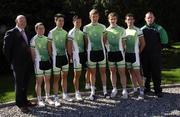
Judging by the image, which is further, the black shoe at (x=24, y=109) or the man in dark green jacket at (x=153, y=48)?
the man in dark green jacket at (x=153, y=48)

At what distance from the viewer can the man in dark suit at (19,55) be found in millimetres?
9484

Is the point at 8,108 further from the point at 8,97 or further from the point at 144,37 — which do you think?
the point at 144,37

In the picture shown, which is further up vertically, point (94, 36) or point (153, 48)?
point (94, 36)

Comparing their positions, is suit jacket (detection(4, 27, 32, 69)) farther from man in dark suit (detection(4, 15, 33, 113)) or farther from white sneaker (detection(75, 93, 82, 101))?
white sneaker (detection(75, 93, 82, 101))

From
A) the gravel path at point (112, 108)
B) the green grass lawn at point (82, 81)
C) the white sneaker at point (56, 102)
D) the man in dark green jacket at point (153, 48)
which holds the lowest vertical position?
the gravel path at point (112, 108)

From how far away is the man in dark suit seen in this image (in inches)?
373

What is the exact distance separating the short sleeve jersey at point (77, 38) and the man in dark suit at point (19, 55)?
114 cm

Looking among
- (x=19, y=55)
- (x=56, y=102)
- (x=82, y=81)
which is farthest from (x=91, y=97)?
(x=82, y=81)

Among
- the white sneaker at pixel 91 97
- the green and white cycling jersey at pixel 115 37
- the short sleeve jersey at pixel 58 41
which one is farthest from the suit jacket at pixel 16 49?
the green and white cycling jersey at pixel 115 37

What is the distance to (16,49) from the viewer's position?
31.4ft

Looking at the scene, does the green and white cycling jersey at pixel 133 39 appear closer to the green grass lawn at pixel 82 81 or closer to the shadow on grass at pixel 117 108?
the shadow on grass at pixel 117 108

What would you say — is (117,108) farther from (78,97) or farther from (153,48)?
(153,48)

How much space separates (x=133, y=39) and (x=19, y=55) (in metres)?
2.72

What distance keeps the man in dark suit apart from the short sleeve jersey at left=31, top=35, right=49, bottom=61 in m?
0.25
